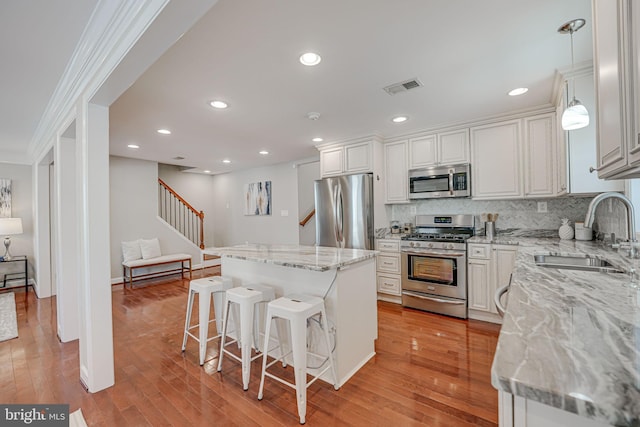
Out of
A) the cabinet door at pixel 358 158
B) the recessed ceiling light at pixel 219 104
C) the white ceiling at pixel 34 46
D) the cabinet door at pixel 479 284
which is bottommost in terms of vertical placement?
the cabinet door at pixel 479 284

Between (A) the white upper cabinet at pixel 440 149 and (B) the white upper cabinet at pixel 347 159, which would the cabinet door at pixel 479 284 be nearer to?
(A) the white upper cabinet at pixel 440 149

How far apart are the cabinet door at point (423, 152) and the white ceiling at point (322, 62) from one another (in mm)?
247

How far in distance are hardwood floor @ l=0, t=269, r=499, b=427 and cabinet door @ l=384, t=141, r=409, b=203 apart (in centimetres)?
176

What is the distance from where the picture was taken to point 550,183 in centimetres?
298

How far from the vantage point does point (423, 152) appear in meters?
3.82

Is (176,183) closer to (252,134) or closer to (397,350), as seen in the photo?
(252,134)

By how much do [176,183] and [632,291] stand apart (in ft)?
24.9

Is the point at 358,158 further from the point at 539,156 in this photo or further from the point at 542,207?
the point at 542,207

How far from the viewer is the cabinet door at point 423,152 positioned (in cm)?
373

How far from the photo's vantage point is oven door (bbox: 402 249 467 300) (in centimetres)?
322

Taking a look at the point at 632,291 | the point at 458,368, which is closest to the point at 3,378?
the point at 458,368

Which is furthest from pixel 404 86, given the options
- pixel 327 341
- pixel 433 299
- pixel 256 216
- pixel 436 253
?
pixel 256 216

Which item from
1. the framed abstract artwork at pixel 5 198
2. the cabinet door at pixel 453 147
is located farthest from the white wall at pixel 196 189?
the cabinet door at pixel 453 147

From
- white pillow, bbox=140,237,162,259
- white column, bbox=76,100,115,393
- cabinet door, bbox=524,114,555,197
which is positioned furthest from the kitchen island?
white pillow, bbox=140,237,162,259
